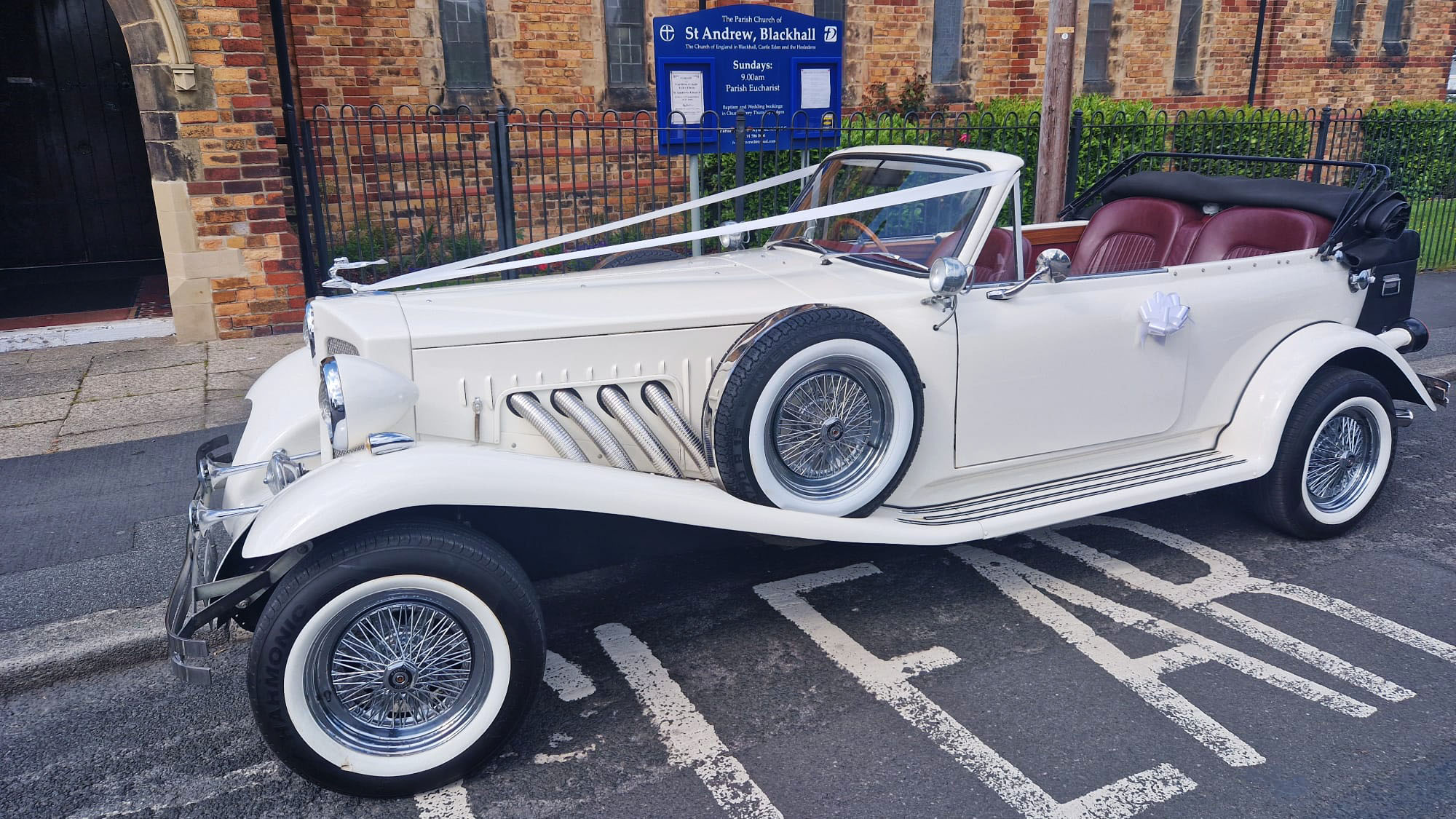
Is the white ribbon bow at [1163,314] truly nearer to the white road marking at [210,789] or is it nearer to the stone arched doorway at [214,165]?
the white road marking at [210,789]

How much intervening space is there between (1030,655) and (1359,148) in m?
17.5

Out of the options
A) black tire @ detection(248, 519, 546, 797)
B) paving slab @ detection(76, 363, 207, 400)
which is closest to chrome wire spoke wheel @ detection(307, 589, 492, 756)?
black tire @ detection(248, 519, 546, 797)

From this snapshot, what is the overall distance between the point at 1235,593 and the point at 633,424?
8.65ft

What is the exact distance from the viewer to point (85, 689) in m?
3.61

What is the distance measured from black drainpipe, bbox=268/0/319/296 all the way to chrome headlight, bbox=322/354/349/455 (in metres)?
5.83

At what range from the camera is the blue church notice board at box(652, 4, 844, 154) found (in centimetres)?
792

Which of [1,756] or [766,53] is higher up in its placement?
[766,53]

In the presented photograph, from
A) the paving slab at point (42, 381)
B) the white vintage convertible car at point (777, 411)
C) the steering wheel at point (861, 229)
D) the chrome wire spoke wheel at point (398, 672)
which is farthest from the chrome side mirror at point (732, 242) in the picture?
the paving slab at point (42, 381)

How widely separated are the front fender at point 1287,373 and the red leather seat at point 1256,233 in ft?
1.48

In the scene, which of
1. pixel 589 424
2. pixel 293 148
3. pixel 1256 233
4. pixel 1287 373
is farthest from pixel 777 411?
pixel 293 148

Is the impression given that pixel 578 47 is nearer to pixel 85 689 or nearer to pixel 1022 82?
pixel 1022 82

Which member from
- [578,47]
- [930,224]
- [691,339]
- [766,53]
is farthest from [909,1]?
[691,339]

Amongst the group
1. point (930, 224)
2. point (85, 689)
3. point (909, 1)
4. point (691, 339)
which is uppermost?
point (909, 1)

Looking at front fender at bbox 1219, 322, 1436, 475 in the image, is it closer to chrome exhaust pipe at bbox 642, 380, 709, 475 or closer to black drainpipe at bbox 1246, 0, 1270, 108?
chrome exhaust pipe at bbox 642, 380, 709, 475
